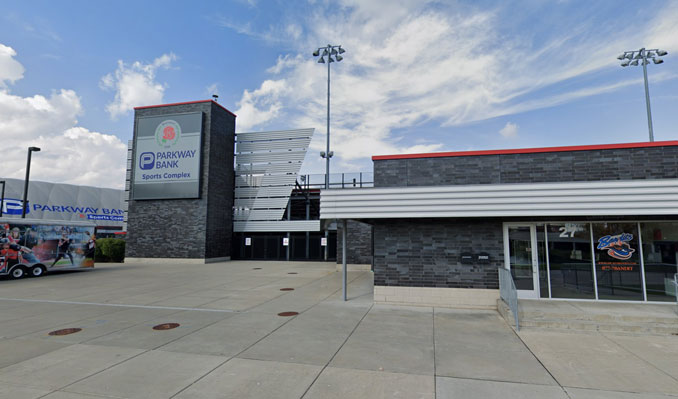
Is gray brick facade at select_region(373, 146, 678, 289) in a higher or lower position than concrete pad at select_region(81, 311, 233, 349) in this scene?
higher

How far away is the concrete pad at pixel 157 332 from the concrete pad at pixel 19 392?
6.12 ft

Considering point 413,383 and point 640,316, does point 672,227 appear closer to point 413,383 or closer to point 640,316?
point 640,316

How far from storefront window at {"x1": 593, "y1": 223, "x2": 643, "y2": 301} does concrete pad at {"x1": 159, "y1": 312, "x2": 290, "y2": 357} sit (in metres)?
8.24

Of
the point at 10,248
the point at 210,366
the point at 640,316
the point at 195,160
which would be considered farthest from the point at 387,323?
the point at 195,160

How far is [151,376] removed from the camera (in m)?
5.20

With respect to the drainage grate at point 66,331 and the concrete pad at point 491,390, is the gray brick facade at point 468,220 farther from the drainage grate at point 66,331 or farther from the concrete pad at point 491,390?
the drainage grate at point 66,331

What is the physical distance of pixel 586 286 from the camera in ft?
31.4

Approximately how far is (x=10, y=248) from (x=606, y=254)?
2261 centimetres

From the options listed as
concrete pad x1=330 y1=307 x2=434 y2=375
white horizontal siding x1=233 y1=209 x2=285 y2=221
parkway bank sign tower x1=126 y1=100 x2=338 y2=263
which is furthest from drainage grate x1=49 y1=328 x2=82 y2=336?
white horizontal siding x1=233 y1=209 x2=285 y2=221

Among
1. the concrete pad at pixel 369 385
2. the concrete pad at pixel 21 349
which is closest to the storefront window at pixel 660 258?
the concrete pad at pixel 369 385

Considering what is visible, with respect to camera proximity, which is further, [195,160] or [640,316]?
[195,160]

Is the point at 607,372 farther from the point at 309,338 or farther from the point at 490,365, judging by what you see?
the point at 309,338

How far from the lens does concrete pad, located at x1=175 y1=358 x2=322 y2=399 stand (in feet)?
15.2

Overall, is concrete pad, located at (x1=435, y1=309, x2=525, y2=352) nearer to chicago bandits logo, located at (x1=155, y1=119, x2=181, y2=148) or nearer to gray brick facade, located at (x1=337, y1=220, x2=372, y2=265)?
gray brick facade, located at (x1=337, y1=220, x2=372, y2=265)
